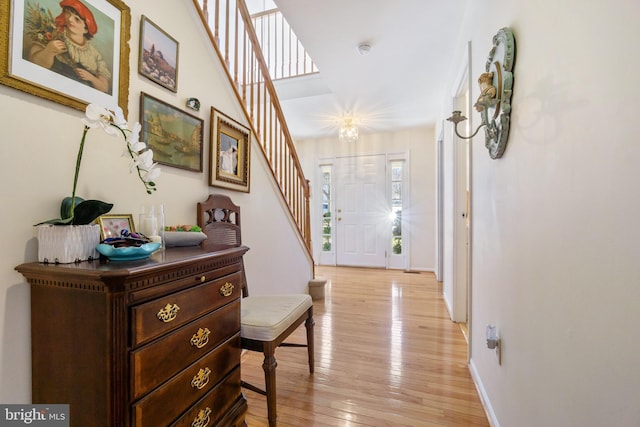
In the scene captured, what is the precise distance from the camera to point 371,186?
5.21 metres

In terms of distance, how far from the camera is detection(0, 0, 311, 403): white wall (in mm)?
857

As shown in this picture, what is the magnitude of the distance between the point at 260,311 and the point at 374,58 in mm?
2459

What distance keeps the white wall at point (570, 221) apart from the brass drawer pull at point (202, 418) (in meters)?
1.17

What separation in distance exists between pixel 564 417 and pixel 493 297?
0.72m

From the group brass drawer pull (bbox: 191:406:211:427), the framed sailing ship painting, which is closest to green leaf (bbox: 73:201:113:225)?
the framed sailing ship painting

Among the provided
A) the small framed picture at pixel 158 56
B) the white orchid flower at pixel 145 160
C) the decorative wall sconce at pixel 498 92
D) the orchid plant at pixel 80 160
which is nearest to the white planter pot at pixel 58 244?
the orchid plant at pixel 80 160

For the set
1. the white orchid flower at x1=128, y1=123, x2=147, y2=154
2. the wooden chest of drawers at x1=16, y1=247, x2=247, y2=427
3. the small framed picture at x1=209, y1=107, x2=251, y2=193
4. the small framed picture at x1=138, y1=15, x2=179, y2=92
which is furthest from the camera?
the small framed picture at x1=209, y1=107, x2=251, y2=193

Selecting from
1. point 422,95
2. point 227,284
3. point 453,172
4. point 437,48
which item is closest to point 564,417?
point 227,284

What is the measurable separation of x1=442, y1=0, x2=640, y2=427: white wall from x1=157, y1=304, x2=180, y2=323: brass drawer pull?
1154 mm

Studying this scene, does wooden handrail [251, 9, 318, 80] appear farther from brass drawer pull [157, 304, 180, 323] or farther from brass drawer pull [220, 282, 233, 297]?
brass drawer pull [157, 304, 180, 323]

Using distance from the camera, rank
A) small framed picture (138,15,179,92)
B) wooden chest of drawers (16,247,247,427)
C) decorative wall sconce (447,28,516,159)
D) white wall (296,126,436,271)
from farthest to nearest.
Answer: white wall (296,126,436,271)
small framed picture (138,15,179,92)
decorative wall sconce (447,28,516,159)
wooden chest of drawers (16,247,247,427)

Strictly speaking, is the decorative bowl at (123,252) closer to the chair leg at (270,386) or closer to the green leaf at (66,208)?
the green leaf at (66,208)

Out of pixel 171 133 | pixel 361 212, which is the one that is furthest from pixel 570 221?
pixel 361 212

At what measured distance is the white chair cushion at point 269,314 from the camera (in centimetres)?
139
